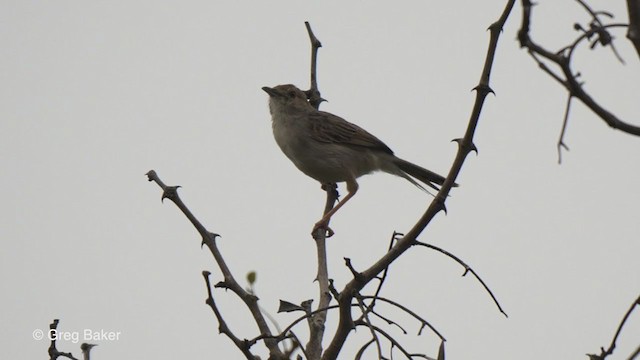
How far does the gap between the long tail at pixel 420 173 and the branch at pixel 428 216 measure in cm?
416

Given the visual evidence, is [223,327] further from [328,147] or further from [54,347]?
[328,147]

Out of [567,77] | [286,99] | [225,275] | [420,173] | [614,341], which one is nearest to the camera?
[567,77]

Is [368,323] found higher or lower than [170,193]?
lower

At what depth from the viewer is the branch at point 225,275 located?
127 inches

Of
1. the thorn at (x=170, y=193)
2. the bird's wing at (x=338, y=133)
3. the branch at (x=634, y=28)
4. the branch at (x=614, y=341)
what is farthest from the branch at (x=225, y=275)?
the bird's wing at (x=338, y=133)

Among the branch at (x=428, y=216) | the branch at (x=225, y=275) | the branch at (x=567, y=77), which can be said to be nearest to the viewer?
the branch at (x=567, y=77)

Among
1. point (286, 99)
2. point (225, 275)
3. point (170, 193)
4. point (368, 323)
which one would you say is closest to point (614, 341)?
point (368, 323)

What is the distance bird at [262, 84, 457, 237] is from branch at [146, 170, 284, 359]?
3738mm

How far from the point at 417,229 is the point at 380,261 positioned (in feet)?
0.68

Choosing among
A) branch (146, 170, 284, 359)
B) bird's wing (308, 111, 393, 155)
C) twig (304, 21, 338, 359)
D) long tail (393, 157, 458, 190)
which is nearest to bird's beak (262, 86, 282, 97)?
bird's wing (308, 111, 393, 155)

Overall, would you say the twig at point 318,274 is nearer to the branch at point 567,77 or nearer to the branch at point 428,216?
the branch at point 428,216

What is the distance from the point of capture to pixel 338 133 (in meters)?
7.97

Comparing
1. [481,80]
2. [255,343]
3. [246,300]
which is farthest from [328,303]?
[481,80]

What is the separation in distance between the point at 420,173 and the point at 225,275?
172 inches
